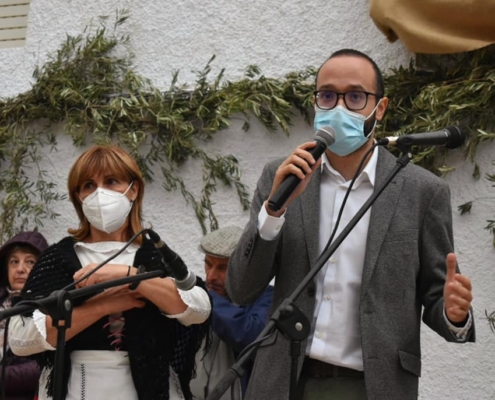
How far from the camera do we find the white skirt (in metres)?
3.45

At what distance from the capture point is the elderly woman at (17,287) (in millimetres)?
4551

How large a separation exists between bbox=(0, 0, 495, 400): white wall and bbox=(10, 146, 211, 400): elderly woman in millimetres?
1550

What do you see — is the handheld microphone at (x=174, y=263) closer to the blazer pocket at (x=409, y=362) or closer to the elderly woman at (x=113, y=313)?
the elderly woman at (x=113, y=313)

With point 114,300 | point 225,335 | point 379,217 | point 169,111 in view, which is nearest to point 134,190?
point 114,300

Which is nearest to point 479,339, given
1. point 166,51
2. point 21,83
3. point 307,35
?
point 307,35

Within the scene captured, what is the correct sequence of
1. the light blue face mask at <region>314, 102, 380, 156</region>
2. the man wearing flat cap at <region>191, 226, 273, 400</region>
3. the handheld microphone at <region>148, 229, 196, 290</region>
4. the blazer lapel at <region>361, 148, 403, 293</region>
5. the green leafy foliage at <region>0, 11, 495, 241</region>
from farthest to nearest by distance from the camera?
the green leafy foliage at <region>0, 11, 495, 241</region> → the man wearing flat cap at <region>191, 226, 273, 400</region> → the light blue face mask at <region>314, 102, 380, 156</region> → the blazer lapel at <region>361, 148, 403, 293</region> → the handheld microphone at <region>148, 229, 196, 290</region>

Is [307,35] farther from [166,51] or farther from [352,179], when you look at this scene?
[352,179]

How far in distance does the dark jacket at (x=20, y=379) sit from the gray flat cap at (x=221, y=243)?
1.03 metres

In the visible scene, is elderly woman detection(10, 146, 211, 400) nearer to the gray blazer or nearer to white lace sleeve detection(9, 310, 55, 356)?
white lace sleeve detection(9, 310, 55, 356)

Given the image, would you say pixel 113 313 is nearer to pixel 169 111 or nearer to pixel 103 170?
pixel 103 170

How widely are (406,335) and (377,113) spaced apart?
0.78m

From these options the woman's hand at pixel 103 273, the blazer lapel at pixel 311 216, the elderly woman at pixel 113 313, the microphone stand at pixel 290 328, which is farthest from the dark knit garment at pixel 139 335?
the microphone stand at pixel 290 328

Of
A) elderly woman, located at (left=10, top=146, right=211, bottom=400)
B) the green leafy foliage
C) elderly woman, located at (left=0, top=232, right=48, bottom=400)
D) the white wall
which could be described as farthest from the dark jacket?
the green leafy foliage

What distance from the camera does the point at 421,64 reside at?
4.89 meters
